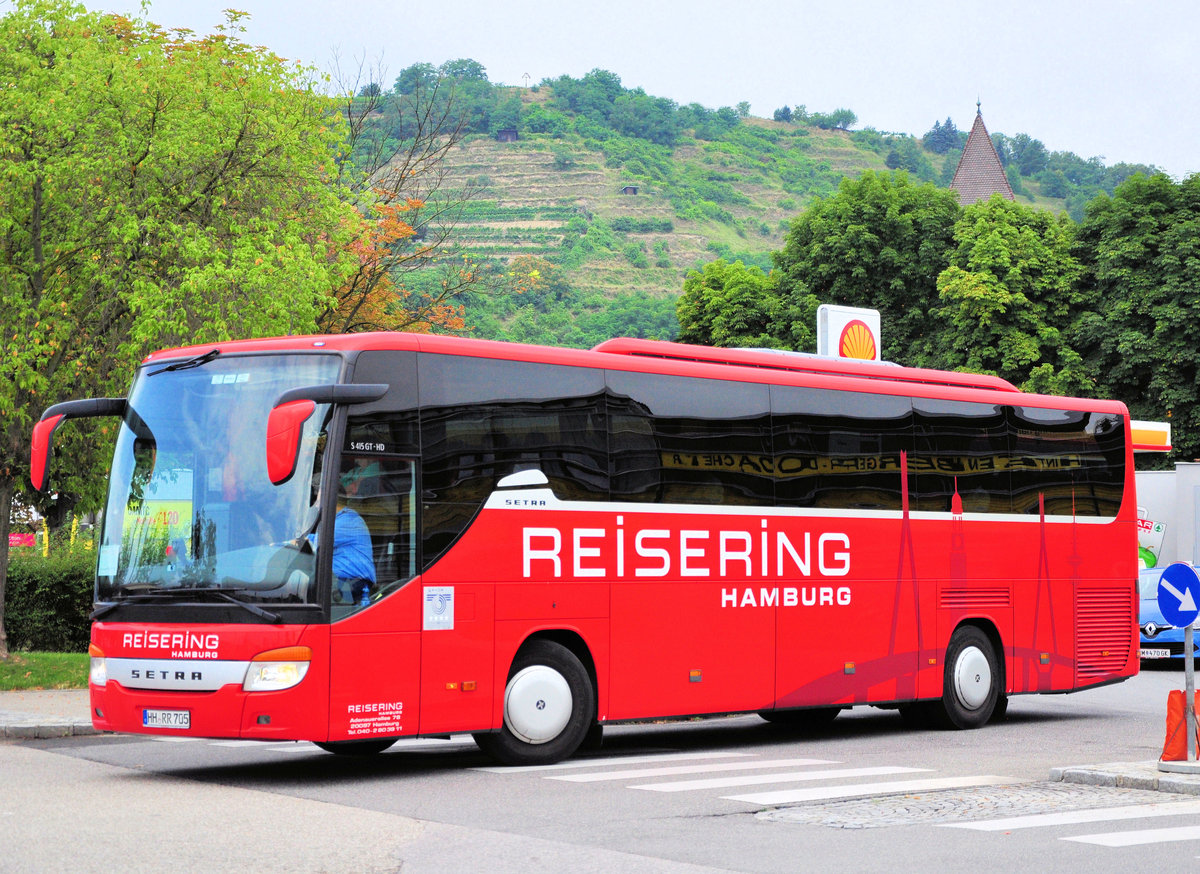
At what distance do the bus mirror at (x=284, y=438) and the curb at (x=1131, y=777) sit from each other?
646cm

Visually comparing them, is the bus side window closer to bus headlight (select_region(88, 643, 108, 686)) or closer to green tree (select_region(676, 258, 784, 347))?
bus headlight (select_region(88, 643, 108, 686))

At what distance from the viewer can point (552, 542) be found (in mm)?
13859

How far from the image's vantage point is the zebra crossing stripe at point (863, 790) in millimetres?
11695

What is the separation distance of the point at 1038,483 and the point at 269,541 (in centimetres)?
992

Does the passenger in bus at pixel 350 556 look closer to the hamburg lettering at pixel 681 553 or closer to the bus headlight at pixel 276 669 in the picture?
the bus headlight at pixel 276 669

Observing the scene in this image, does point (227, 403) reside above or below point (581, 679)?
above

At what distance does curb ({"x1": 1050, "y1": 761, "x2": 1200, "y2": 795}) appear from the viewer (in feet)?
39.2

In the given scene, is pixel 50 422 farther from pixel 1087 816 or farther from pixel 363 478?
pixel 1087 816

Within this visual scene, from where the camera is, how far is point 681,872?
8.61m

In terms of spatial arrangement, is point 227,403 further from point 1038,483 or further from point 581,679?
point 1038,483

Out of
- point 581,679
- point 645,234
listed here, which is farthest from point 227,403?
point 645,234

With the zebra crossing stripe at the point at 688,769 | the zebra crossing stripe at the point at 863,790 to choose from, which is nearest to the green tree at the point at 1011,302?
the zebra crossing stripe at the point at 688,769

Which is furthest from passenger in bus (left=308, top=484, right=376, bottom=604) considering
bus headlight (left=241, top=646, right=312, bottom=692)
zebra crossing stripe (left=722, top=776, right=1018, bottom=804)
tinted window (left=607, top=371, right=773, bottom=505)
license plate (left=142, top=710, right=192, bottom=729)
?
zebra crossing stripe (left=722, top=776, right=1018, bottom=804)

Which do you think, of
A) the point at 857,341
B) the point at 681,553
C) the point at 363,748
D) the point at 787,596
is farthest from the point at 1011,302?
the point at 363,748
